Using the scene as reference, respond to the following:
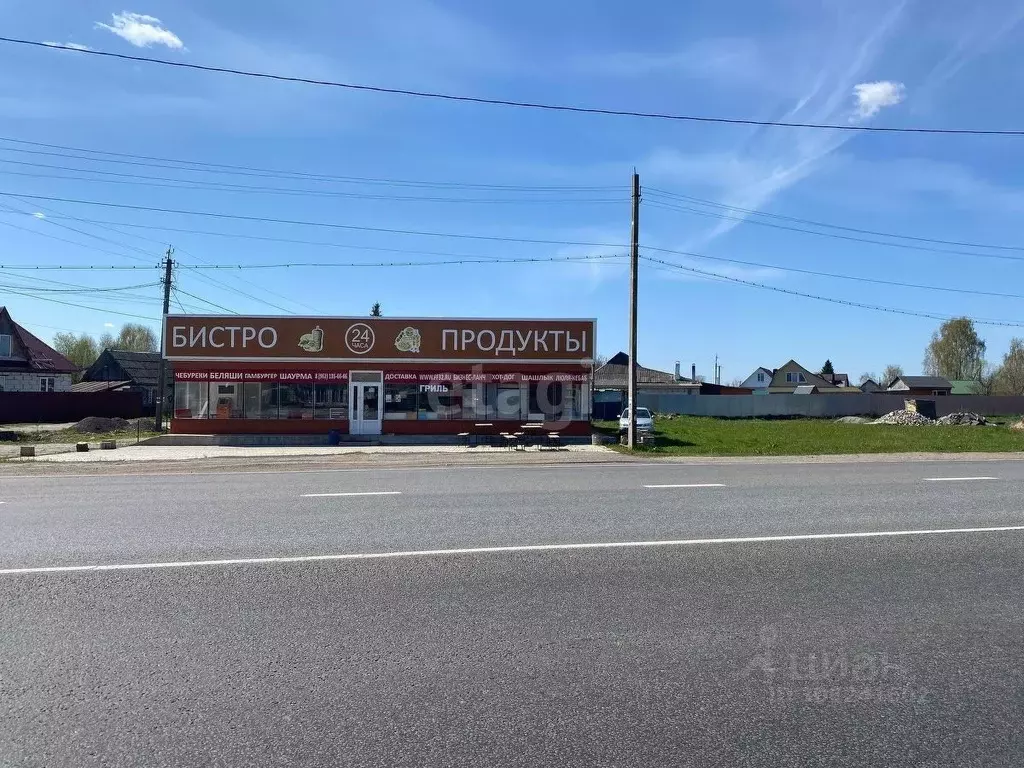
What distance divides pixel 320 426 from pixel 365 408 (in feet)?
6.19

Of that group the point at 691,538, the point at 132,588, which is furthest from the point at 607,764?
the point at 691,538

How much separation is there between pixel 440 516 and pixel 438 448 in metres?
17.1

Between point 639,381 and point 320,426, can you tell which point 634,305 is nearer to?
point 320,426

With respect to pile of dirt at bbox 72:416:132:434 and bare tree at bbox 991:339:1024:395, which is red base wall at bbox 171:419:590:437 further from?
bare tree at bbox 991:339:1024:395

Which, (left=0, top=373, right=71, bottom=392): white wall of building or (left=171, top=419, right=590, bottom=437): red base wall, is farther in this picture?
(left=0, top=373, right=71, bottom=392): white wall of building

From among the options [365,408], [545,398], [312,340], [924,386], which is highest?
[924,386]

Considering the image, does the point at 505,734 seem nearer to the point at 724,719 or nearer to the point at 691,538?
the point at 724,719

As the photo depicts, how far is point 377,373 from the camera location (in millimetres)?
30188

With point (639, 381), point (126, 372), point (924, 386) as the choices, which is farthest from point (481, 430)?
point (924, 386)

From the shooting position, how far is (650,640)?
16.3 ft

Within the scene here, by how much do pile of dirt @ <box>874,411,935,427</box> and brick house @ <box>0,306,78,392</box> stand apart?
177ft

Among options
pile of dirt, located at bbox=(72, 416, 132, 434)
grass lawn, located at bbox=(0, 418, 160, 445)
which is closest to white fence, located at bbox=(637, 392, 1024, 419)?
pile of dirt, located at bbox=(72, 416, 132, 434)

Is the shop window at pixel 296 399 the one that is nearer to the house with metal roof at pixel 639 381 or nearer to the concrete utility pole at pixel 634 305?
the concrete utility pole at pixel 634 305

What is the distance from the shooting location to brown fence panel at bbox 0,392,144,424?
41.4 meters
